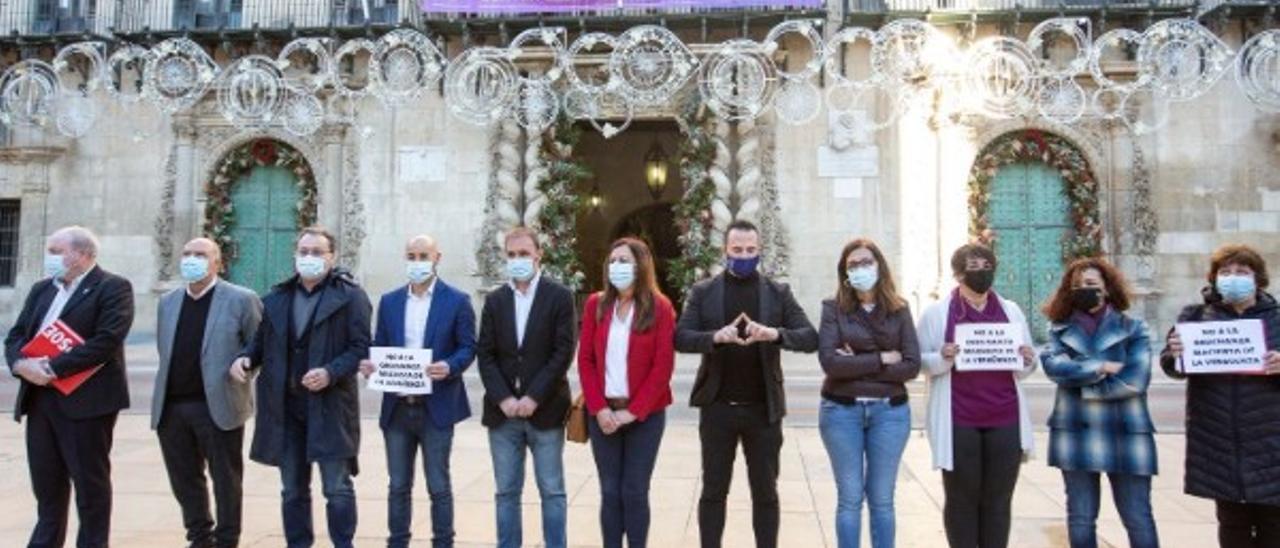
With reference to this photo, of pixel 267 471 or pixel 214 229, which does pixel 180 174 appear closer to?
pixel 214 229

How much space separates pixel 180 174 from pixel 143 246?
1.53 meters

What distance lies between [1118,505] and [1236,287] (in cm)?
125

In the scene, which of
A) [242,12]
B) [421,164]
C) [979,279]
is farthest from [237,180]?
[979,279]

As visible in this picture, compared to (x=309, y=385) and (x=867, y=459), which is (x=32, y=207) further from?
(x=867, y=459)

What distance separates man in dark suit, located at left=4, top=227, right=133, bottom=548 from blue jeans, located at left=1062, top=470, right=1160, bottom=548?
5.29 m

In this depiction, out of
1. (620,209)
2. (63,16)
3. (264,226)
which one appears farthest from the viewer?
(620,209)

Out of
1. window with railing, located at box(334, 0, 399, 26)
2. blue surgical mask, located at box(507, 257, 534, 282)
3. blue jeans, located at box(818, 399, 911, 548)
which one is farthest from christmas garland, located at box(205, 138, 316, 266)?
blue jeans, located at box(818, 399, 911, 548)

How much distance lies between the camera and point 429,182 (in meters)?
16.7

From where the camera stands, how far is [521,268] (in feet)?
17.4

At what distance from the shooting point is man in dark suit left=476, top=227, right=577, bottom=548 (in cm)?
509

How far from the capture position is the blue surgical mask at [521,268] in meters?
5.29

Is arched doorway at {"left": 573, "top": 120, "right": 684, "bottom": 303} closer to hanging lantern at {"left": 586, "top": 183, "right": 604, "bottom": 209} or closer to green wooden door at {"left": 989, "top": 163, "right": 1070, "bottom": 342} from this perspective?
hanging lantern at {"left": 586, "top": 183, "right": 604, "bottom": 209}

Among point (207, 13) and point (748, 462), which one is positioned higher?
point (207, 13)

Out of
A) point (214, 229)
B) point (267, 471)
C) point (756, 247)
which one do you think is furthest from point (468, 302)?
point (214, 229)
